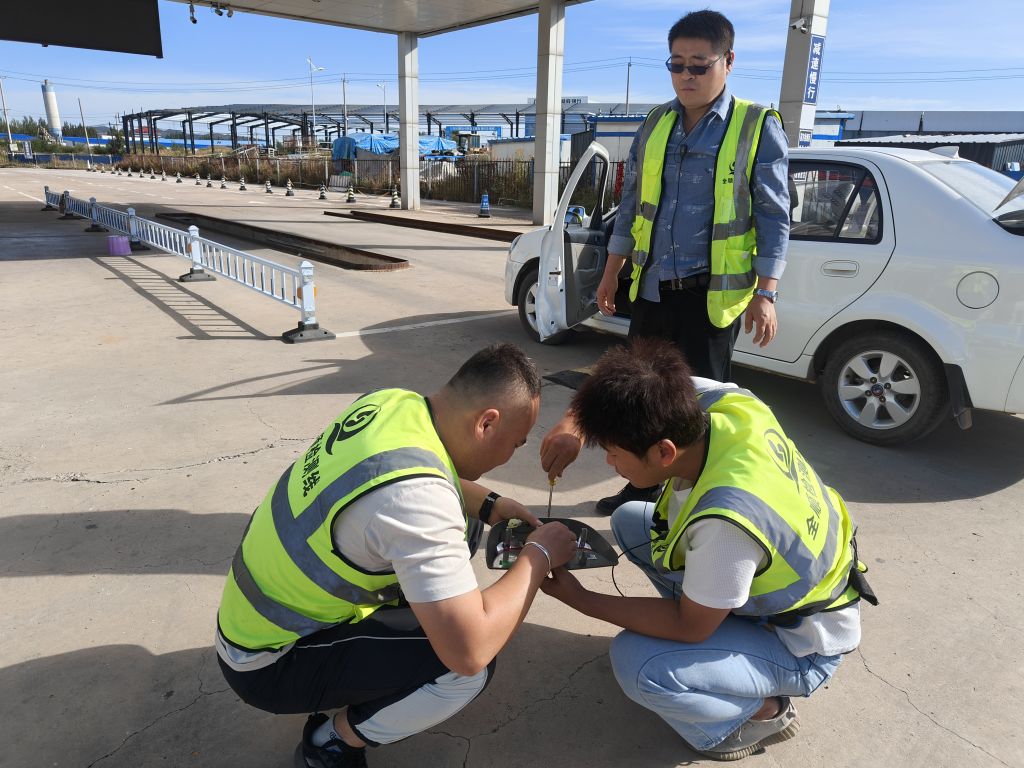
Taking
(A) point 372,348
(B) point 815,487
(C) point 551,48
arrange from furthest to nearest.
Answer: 1. (C) point 551,48
2. (A) point 372,348
3. (B) point 815,487

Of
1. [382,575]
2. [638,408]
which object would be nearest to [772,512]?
[638,408]

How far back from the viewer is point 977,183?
3992 mm

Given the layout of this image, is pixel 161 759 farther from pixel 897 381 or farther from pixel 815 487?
pixel 897 381

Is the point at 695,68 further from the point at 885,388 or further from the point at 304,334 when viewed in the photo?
the point at 304,334

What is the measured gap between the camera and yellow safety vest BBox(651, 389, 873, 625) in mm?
1631

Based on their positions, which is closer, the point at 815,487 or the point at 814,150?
the point at 815,487

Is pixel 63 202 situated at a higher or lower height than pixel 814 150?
lower

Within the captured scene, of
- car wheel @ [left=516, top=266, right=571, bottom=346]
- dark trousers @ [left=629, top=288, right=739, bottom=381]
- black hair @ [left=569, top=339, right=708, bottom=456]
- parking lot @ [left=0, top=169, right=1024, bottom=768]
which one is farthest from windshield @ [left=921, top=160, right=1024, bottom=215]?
car wheel @ [left=516, top=266, right=571, bottom=346]

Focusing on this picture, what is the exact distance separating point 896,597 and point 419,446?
7.17 feet

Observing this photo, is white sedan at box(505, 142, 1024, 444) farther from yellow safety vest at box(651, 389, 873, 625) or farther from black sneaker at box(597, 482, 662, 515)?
yellow safety vest at box(651, 389, 873, 625)

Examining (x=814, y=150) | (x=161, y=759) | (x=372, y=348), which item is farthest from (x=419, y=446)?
(x=372, y=348)

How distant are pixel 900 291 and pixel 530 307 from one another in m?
3.33

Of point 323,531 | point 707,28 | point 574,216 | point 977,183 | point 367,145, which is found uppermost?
point 367,145

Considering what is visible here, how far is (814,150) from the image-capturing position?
4.36 m
